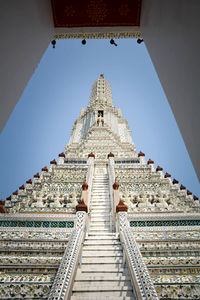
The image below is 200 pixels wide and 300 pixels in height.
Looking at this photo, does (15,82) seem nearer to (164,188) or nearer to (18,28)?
(18,28)

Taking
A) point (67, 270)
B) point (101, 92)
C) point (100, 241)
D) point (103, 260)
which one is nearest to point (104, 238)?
point (100, 241)

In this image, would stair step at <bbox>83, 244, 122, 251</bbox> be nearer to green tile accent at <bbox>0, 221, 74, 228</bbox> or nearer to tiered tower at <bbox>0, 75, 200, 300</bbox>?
tiered tower at <bbox>0, 75, 200, 300</bbox>

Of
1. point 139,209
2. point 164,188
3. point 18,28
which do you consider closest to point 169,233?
point 139,209

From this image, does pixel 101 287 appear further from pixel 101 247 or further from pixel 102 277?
pixel 101 247

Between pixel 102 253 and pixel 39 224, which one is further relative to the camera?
pixel 39 224

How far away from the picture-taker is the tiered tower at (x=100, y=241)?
3.89m

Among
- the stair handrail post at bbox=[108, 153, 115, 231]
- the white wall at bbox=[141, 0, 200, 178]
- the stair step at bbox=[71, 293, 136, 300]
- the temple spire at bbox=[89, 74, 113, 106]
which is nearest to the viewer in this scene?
the white wall at bbox=[141, 0, 200, 178]

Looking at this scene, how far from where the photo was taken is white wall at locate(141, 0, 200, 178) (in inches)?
81.6

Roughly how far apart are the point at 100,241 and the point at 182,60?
5.29m

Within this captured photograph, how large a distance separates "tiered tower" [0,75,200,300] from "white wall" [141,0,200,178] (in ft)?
9.74

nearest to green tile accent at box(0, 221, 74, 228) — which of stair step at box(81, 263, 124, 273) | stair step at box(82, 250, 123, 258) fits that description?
stair step at box(82, 250, 123, 258)

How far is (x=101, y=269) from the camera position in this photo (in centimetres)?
473

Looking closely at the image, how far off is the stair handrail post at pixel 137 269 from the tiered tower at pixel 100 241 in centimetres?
2

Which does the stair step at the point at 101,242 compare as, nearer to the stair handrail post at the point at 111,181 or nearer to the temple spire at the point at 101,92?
the stair handrail post at the point at 111,181
